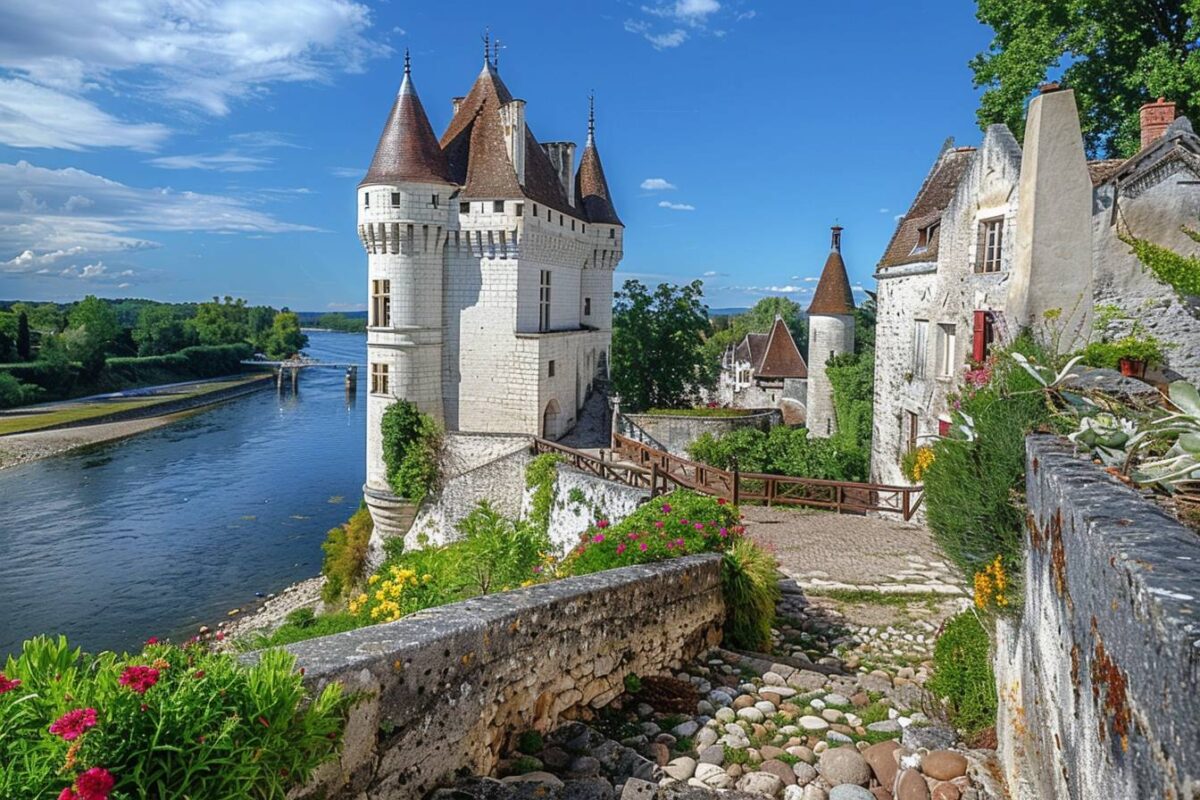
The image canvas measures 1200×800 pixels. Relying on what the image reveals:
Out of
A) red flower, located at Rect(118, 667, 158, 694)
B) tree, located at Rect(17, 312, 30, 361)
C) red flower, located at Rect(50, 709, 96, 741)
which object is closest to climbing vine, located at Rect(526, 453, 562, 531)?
red flower, located at Rect(118, 667, 158, 694)

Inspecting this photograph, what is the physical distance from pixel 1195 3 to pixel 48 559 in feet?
110

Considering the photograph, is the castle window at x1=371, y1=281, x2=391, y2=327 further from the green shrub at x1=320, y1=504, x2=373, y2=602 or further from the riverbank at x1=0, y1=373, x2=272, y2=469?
the riverbank at x1=0, y1=373, x2=272, y2=469

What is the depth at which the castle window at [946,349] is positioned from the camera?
1542 cm

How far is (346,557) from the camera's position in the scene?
Answer: 902 inches

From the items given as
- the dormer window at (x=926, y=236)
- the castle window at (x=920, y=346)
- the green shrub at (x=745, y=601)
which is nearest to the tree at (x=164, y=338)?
the dormer window at (x=926, y=236)

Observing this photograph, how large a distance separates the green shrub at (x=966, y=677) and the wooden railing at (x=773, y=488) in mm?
4724

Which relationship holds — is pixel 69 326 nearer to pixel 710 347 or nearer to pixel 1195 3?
pixel 710 347

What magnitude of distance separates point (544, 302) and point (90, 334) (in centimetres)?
6536

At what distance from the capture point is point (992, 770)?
4309mm

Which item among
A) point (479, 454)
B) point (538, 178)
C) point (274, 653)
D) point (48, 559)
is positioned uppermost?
point (538, 178)

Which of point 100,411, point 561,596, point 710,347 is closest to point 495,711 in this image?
point 561,596

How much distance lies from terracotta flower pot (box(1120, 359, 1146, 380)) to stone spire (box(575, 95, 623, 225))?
66.8 ft

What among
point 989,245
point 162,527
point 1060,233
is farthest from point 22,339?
point 1060,233

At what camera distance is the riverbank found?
44312 mm
